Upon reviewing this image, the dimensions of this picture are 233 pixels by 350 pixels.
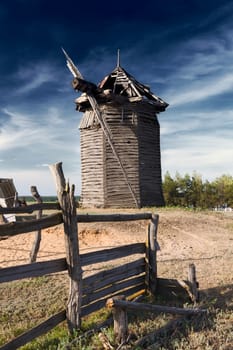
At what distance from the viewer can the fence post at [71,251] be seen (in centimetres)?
623

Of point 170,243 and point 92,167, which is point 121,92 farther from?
point 170,243

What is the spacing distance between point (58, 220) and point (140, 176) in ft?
58.0

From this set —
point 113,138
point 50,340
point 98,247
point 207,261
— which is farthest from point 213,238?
point 50,340

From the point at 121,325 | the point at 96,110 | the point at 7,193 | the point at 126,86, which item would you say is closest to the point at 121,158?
the point at 96,110

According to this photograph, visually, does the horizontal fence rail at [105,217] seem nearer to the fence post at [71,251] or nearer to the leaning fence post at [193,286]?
the fence post at [71,251]

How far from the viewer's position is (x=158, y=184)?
83.2 feet

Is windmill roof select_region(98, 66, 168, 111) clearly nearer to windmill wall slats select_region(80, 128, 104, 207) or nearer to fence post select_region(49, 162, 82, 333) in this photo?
windmill wall slats select_region(80, 128, 104, 207)

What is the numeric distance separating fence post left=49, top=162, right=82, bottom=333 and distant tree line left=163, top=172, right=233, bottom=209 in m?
32.2

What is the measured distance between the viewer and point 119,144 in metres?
23.8

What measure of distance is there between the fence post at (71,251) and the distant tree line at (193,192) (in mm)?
32187

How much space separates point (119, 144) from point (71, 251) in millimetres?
17913

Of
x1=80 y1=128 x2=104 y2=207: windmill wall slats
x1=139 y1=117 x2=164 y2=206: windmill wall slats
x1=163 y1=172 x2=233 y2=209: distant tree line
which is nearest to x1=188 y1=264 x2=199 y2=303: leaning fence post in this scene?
x1=80 y1=128 x2=104 y2=207: windmill wall slats

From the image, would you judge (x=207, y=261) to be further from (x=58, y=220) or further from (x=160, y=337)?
(x=58, y=220)

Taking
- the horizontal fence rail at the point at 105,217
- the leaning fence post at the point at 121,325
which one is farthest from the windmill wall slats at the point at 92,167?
the leaning fence post at the point at 121,325
